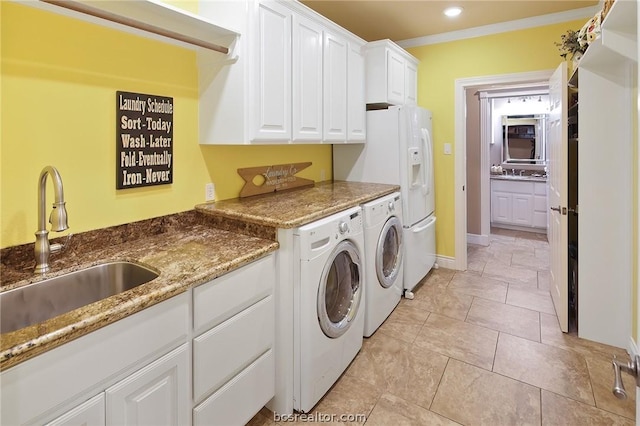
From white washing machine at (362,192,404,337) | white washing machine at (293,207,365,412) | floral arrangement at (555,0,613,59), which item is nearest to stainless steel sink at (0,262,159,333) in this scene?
white washing machine at (293,207,365,412)

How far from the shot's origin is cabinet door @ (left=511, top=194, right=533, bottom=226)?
556 centimetres

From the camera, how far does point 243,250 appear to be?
5.36ft

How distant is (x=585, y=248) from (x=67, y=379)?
280 centimetres

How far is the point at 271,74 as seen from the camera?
2.13 m

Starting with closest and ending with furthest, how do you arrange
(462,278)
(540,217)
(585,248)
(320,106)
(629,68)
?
(629,68), (585,248), (320,106), (462,278), (540,217)

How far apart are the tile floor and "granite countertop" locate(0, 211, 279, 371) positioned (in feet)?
2.98

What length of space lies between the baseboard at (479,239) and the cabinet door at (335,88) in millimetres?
3013

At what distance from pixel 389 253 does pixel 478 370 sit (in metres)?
1.02

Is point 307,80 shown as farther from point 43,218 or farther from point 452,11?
point 43,218

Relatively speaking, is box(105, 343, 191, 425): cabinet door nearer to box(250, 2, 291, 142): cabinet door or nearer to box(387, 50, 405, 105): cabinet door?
box(250, 2, 291, 142): cabinet door

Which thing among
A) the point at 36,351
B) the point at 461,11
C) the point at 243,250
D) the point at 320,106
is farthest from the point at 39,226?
the point at 461,11

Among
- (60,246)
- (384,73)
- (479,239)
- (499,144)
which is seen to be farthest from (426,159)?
(499,144)

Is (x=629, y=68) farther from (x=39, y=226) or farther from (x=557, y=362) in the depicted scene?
(x=39, y=226)

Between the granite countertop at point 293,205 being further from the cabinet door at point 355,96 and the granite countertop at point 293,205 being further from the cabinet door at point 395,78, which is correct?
the cabinet door at point 395,78
